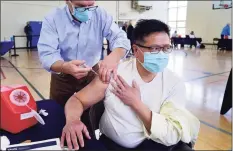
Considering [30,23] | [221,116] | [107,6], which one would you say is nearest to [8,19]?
[30,23]

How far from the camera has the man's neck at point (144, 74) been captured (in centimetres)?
122

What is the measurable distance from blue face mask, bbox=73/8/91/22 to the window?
55.2ft

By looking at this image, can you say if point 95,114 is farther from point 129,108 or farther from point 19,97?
point 19,97

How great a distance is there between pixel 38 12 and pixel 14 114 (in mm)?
12760

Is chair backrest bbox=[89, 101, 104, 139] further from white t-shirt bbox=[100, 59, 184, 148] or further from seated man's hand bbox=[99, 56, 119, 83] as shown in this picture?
seated man's hand bbox=[99, 56, 119, 83]

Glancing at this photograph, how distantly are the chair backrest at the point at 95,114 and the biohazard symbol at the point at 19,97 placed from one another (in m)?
0.37

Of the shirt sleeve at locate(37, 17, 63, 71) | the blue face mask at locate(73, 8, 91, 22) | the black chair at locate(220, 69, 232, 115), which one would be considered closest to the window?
the black chair at locate(220, 69, 232, 115)

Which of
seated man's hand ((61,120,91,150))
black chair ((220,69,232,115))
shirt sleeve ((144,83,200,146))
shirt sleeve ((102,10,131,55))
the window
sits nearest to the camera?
seated man's hand ((61,120,91,150))

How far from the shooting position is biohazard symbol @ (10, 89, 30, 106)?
0.82 metres

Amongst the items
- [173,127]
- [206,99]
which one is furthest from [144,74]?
[206,99]

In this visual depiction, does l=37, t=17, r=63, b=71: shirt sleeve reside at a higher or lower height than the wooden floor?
higher

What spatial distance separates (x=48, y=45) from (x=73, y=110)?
0.43 m

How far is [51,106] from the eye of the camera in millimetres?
1284

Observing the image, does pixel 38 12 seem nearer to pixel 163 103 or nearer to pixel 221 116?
pixel 221 116
